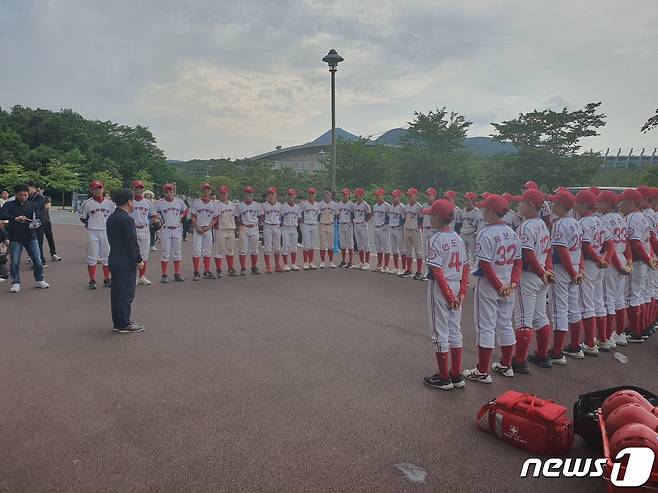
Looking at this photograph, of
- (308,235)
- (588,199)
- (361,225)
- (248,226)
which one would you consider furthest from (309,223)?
(588,199)

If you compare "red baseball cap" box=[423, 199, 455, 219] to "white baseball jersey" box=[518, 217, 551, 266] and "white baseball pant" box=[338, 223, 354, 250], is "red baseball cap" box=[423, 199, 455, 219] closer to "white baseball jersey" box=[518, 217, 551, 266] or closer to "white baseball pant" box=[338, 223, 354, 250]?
"white baseball jersey" box=[518, 217, 551, 266]

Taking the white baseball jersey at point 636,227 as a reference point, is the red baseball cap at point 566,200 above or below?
above

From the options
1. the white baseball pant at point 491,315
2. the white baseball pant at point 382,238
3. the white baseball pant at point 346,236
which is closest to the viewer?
the white baseball pant at point 491,315

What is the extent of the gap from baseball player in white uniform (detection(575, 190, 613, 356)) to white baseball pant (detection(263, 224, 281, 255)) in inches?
341

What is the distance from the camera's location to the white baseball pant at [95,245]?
424 inches

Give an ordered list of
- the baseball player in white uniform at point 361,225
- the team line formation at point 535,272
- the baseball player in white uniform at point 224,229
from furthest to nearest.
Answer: the baseball player in white uniform at point 361,225
the baseball player in white uniform at point 224,229
the team line formation at point 535,272

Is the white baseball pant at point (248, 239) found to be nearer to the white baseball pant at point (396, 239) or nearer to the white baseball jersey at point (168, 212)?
the white baseball jersey at point (168, 212)

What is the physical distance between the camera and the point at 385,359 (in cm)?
636

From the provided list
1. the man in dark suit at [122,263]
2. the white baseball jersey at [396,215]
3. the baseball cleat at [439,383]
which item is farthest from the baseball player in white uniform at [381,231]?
the baseball cleat at [439,383]

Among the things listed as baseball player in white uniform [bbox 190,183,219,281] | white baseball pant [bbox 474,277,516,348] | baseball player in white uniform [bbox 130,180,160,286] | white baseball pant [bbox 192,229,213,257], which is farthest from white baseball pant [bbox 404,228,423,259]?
white baseball pant [bbox 474,277,516,348]

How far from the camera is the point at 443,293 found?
518 centimetres

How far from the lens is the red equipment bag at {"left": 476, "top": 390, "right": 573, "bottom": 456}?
3.96 meters

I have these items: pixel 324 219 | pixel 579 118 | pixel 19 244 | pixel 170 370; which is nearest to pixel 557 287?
pixel 170 370

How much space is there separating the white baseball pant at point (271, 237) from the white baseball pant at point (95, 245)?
4463 millimetres
